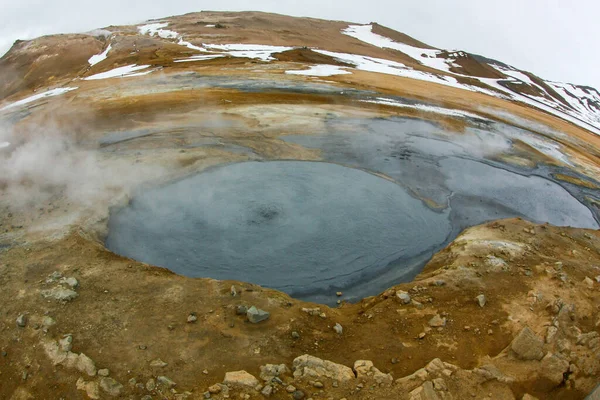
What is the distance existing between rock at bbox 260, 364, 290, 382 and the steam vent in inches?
1.0

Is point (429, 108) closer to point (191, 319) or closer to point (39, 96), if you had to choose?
point (191, 319)

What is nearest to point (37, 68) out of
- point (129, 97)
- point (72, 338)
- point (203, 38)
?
point (203, 38)

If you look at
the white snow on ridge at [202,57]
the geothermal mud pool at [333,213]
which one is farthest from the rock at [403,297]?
the white snow on ridge at [202,57]

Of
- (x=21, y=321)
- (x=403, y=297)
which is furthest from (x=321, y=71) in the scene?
(x=21, y=321)

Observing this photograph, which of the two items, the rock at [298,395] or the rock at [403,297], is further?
the rock at [403,297]

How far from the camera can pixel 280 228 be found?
10.3 metres

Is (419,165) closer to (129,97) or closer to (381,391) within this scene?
(381,391)

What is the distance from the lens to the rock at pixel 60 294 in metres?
7.19

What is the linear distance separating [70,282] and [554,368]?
7.79 m

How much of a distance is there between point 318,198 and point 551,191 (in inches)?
335

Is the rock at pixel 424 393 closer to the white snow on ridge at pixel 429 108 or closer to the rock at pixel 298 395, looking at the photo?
the rock at pixel 298 395

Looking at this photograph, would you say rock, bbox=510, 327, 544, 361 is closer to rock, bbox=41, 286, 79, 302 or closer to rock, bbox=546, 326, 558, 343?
rock, bbox=546, 326, 558, 343

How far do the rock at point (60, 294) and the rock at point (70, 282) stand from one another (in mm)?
112

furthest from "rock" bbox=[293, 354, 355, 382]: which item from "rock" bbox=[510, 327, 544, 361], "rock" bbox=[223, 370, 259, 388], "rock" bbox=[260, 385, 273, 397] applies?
"rock" bbox=[510, 327, 544, 361]
